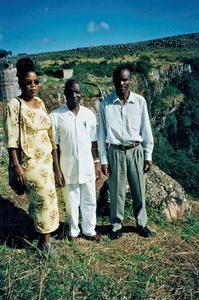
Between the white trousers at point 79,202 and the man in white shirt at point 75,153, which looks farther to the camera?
the white trousers at point 79,202

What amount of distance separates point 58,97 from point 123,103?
28.0ft

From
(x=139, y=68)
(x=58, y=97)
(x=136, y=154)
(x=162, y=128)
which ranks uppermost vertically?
(x=139, y=68)

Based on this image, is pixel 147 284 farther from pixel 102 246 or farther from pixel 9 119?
pixel 9 119

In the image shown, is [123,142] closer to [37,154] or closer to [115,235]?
[37,154]

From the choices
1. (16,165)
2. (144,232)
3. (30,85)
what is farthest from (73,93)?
(144,232)

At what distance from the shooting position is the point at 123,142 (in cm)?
276

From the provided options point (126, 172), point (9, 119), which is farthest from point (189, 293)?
point (9, 119)

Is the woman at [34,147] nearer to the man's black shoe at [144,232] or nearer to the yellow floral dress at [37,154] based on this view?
the yellow floral dress at [37,154]

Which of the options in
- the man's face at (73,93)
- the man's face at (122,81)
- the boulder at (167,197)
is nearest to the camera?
the man's face at (73,93)

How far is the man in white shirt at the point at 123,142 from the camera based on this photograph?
272cm

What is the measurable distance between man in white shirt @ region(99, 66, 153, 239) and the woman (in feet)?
2.15

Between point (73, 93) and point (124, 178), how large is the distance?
1163 millimetres

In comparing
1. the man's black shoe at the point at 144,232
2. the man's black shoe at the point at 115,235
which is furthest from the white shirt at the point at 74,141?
the man's black shoe at the point at 144,232

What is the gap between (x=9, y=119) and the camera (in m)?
2.21
